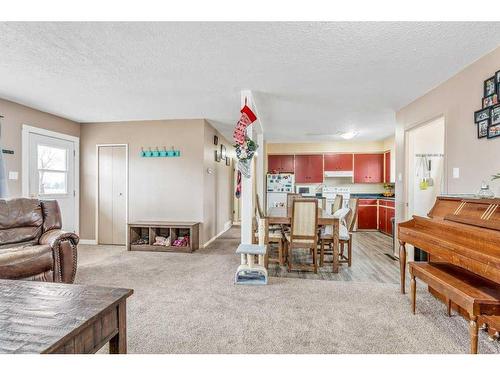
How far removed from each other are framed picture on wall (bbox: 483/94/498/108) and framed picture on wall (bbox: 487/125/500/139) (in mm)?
199

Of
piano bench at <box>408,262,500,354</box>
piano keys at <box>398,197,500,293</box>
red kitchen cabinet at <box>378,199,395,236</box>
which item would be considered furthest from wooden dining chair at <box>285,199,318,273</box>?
red kitchen cabinet at <box>378,199,395,236</box>

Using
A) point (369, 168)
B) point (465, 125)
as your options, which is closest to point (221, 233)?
point (369, 168)

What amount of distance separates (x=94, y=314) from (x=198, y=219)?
3711mm

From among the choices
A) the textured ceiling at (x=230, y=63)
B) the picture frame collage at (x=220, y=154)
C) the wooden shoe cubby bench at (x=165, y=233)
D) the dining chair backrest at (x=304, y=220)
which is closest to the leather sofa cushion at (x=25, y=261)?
the textured ceiling at (x=230, y=63)

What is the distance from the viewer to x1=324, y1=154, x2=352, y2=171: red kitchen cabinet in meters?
7.19

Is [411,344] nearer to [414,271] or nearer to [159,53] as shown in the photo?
[414,271]

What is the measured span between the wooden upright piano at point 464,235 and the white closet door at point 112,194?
4.65 metres

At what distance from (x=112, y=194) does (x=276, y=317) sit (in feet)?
13.7

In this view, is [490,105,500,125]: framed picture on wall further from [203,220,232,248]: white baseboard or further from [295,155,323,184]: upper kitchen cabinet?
[295,155,323,184]: upper kitchen cabinet

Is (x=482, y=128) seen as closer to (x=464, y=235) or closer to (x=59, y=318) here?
(x=464, y=235)

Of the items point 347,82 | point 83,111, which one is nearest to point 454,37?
point 347,82

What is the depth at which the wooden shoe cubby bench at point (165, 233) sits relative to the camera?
15.0ft

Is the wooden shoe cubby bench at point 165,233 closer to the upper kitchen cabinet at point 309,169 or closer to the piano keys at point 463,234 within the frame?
the piano keys at point 463,234

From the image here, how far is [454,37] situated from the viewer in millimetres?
2180
